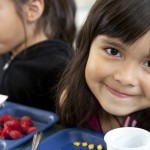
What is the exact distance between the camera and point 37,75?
1.03 m

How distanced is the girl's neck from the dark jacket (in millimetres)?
194

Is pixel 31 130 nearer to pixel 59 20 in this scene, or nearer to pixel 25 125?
pixel 25 125

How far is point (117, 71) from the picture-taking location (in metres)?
0.68

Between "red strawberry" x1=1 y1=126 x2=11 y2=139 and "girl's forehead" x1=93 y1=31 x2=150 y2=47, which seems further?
"red strawberry" x1=1 y1=126 x2=11 y2=139

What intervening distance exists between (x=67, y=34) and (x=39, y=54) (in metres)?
0.19

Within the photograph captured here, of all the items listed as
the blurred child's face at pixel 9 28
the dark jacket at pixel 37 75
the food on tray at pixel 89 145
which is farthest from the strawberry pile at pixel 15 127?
the blurred child's face at pixel 9 28

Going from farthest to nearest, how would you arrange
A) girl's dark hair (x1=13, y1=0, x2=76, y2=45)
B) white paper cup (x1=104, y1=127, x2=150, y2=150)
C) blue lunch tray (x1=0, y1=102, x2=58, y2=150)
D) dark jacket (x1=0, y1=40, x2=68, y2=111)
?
girl's dark hair (x1=13, y1=0, x2=76, y2=45) → dark jacket (x1=0, y1=40, x2=68, y2=111) → blue lunch tray (x1=0, y1=102, x2=58, y2=150) → white paper cup (x1=104, y1=127, x2=150, y2=150)

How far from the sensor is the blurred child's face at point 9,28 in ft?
3.63

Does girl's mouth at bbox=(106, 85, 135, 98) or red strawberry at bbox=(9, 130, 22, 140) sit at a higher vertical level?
girl's mouth at bbox=(106, 85, 135, 98)

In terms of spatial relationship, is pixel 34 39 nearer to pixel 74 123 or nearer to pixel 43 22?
pixel 43 22

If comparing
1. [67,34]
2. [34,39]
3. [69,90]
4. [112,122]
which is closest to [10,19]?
[34,39]

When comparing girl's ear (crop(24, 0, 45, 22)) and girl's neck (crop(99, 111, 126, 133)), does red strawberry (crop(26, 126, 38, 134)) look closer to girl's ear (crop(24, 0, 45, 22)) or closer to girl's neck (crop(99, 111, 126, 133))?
girl's neck (crop(99, 111, 126, 133))

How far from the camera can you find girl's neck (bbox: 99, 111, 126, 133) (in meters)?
0.86

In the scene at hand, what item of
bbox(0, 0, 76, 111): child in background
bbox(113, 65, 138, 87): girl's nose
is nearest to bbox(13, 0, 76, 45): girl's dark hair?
bbox(0, 0, 76, 111): child in background
